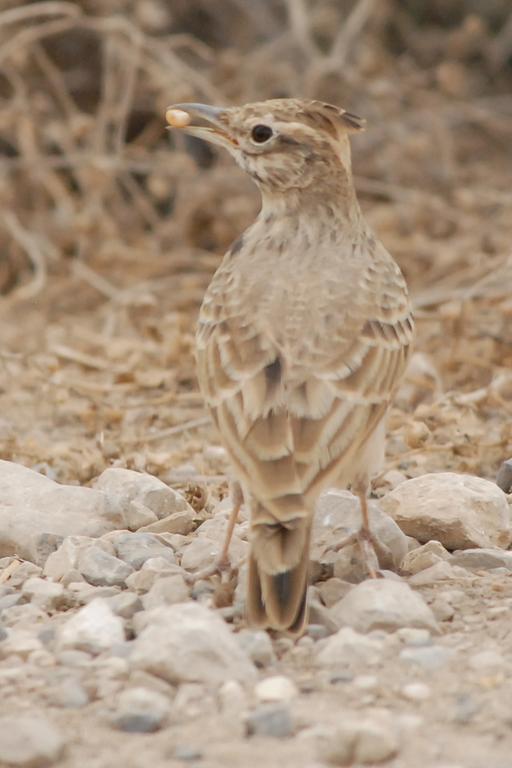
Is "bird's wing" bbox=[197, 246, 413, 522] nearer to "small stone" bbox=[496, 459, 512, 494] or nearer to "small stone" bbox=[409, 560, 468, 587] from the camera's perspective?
"small stone" bbox=[409, 560, 468, 587]

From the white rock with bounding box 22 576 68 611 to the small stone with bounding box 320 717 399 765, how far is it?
Result: 3.80ft

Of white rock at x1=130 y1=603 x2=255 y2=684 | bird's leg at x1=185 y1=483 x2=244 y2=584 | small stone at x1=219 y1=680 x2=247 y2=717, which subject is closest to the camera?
small stone at x1=219 y1=680 x2=247 y2=717

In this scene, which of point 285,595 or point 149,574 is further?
point 149,574

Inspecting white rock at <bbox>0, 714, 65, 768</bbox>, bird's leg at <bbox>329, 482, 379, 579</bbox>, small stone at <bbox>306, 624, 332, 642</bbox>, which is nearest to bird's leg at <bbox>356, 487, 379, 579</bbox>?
bird's leg at <bbox>329, 482, 379, 579</bbox>

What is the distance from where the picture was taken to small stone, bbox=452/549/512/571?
3.97m

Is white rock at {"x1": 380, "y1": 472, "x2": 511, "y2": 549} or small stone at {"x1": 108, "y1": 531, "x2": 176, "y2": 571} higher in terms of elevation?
white rock at {"x1": 380, "y1": 472, "x2": 511, "y2": 549}

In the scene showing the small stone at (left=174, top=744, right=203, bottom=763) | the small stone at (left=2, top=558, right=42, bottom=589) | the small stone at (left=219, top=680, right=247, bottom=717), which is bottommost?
the small stone at (left=174, top=744, right=203, bottom=763)

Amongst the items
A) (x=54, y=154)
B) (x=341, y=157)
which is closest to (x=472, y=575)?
(x=341, y=157)

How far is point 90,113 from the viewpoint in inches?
359

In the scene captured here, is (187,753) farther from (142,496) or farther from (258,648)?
(142,496)

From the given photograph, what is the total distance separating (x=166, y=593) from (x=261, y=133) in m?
1.39

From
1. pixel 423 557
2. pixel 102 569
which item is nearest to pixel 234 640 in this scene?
pixel 102 569

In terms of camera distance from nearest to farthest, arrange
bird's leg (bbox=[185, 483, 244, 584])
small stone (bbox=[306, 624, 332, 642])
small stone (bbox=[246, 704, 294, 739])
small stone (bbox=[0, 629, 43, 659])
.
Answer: small stone (bbox=[246, 704, 294, 739]), small stone (bbox=[0, 629, 43, 659]), small stone (bbox=[306, 624, 332, 642]), bird's leg (bbox=[185, 483, 244, 584])

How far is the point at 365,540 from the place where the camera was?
3861 mm
